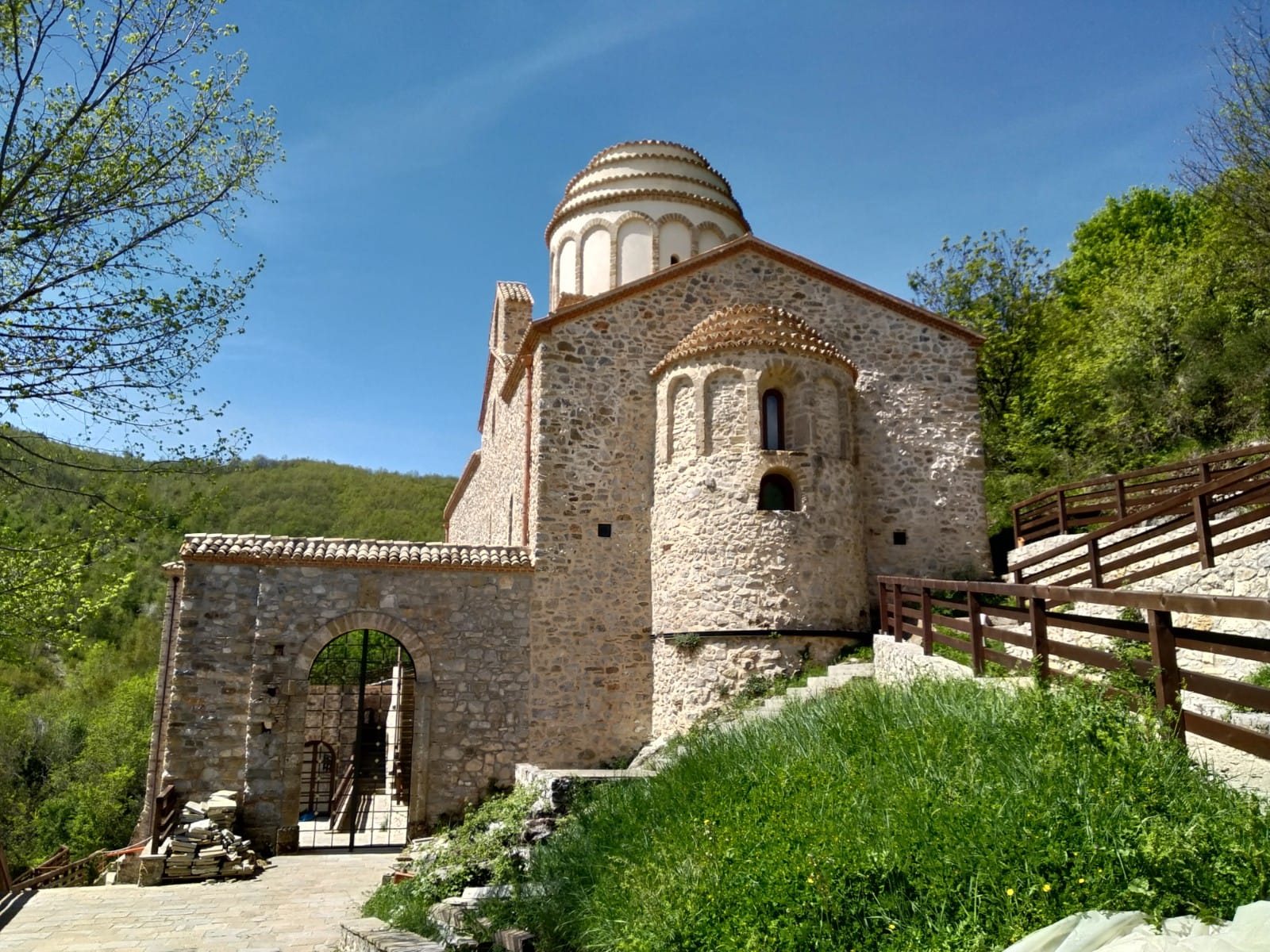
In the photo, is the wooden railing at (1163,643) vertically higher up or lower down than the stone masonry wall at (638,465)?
lower down

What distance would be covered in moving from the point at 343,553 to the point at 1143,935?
1166 centimetres

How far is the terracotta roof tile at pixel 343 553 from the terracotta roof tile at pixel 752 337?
418cm

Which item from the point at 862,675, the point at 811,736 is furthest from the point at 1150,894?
the point at 862,675

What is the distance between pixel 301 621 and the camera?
1280 cm

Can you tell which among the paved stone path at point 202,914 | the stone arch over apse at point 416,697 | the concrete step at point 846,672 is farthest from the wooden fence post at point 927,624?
the stone arch over apse at point 416,697

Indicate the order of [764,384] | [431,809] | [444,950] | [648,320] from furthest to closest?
[648,320] → [764,384] → [431,809] → [444,950]

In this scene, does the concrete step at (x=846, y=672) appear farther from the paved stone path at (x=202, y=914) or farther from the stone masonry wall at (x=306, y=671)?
the paved stone path at (x=202, y=914)

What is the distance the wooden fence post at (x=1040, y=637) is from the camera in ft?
20.5

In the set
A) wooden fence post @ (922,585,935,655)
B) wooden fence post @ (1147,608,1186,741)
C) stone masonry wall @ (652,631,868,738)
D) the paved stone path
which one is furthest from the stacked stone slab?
wooden fence post @ (1147,608,1186,741)

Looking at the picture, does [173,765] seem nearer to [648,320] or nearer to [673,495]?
[673,495]

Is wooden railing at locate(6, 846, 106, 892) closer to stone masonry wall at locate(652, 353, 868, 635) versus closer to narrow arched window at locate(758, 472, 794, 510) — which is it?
stone masonry wall at locate(652, 353, 868, 635)

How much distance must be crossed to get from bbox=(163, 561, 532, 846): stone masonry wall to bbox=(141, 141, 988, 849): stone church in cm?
3

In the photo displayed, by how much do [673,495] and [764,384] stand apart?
2321mm

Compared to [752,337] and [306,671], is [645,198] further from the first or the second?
[306,671]
